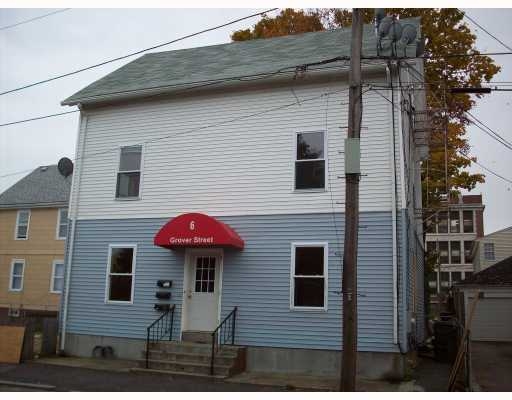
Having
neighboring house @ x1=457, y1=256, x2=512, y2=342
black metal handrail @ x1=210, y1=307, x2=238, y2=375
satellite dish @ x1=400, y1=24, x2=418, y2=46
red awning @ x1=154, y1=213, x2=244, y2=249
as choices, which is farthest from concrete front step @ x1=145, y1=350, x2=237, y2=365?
neighboring house @ x1=457, y1=256, x2=512, y2=342

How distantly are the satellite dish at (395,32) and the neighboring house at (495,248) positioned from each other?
38159 mm

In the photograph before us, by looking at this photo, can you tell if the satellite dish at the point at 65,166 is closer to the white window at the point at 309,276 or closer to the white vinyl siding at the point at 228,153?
the white vinyl siding at the point at 228,153

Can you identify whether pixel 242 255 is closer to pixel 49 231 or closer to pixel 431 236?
pixel 49 231

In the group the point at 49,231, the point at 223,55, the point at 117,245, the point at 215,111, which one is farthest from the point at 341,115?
the point at 49,231

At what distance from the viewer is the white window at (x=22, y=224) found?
29438 mm

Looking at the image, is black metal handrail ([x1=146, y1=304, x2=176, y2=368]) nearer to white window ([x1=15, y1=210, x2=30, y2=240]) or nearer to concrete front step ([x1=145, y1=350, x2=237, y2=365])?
concrete front step ([x1=145, y1=350, x2=237, y2=365])

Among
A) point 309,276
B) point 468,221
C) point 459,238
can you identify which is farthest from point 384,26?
point 468,221

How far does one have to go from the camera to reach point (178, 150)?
1507cm

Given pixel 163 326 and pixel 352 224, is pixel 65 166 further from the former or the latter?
pixel 352 224

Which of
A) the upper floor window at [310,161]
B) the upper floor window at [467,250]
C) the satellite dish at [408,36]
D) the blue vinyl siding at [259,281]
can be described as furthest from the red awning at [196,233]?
the upper floor window at [467,250]

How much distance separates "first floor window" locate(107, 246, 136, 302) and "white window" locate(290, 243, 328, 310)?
4665 mm

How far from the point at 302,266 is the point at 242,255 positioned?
159cm

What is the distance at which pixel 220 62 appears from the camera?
16938 millimetres

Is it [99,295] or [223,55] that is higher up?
[223,55]
